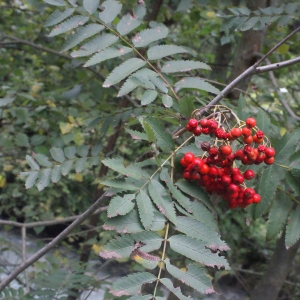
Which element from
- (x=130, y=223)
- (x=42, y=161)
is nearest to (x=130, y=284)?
(x=130, y=223)

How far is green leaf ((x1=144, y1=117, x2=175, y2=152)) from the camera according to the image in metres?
0.79

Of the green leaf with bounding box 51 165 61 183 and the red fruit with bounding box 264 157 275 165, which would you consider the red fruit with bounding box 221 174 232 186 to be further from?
the green leaf with bounding box 51 165 61 183

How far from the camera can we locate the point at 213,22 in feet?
5.98

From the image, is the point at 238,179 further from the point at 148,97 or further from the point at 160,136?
the point at 148,97

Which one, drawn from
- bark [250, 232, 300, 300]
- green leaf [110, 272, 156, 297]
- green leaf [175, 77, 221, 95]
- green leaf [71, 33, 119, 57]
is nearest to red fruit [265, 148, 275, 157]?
green leaf [175, 77, 221, 95]

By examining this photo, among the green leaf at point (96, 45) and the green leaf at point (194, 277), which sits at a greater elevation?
the green leaf at point (96, 45)

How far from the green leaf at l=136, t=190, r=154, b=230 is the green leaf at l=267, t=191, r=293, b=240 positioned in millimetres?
274

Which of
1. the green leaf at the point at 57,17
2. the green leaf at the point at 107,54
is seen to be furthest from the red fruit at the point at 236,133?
the green leaf at the point at 57,17

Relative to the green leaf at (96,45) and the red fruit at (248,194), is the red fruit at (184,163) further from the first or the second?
the green leaf at (96,45)

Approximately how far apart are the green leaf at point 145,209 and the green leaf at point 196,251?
6 centimetres

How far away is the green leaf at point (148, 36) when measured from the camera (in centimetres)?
97

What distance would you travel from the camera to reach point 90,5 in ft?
3.35

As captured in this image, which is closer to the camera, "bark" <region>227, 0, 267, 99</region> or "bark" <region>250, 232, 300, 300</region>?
"bark" <region>250, 232, 300, 300</region>

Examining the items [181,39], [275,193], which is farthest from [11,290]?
[181,39]
